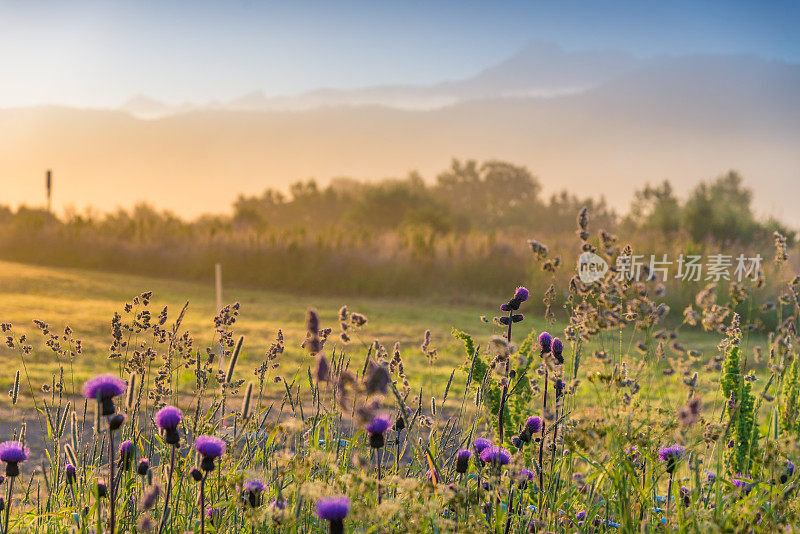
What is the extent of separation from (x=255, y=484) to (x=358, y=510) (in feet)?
0.83

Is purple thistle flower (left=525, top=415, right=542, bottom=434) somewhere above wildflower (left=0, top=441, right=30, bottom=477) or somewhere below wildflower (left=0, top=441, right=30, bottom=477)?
below

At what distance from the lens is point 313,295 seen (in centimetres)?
1538

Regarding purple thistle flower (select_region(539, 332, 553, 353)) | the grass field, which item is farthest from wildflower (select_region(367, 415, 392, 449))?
the grass field

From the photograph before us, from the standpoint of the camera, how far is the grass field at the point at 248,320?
7641 millimetres

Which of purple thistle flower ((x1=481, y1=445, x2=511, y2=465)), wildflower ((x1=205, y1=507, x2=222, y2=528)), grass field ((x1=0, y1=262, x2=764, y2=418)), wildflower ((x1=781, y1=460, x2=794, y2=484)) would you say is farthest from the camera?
grass field ((x1=0, y1=262, x2=764, y2=418))

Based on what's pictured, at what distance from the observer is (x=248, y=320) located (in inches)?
439

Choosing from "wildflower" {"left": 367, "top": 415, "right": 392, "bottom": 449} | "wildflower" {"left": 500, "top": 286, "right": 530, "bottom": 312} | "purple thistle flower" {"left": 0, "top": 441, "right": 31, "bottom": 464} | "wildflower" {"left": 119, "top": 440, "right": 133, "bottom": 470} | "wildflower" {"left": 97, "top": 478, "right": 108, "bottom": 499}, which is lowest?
"wildflower" {"left": 97, "top": 478, "right": 108, "bottom": 499}

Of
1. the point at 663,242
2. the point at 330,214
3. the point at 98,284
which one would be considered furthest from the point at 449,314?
the point at 330,214

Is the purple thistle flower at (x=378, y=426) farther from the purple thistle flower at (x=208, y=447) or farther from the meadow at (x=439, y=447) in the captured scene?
the purple thistle flower at (x=208, y=447)

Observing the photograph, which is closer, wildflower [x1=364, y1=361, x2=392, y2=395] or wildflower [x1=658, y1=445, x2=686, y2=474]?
wildflower [x1=364, y1=361, x2=392, y2=395]

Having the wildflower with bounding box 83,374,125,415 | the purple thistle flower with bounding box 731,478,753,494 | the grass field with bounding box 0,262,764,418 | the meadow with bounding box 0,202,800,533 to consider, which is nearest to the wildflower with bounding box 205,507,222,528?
the meadow with bounding box 0,202,800,533

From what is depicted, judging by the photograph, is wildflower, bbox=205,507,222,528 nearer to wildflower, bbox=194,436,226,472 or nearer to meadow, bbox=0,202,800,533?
meadow, bbox=0,202,800,533

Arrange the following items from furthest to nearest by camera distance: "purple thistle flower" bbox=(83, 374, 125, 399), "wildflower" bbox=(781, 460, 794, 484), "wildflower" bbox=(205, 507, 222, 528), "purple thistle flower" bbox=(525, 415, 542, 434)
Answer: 1. "wildflower" bbox=(781, 460, 794, 484)
2. "purple thistle flower" bbox=(525, 415, 542, 434)
3. "wildflower" bbox=(205, 507, 222, 528)
4. "purple thistle flower" bbox=(83, 374, 125, 399)

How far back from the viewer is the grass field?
25.1ft
